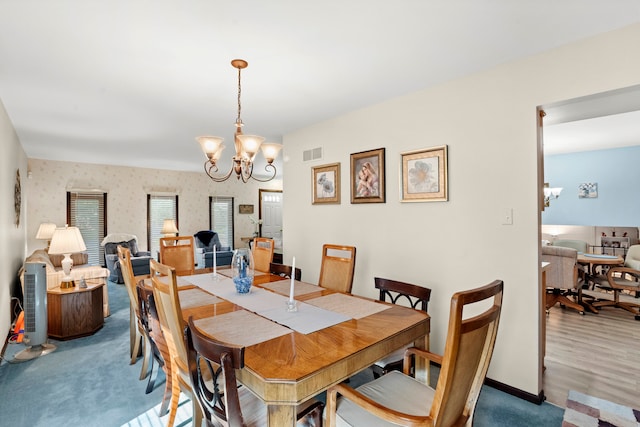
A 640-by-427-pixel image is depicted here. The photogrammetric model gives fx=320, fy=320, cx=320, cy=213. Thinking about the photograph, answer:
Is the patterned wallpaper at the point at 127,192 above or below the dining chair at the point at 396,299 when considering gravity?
above

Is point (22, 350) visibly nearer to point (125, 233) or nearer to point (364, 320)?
point (364, 320)

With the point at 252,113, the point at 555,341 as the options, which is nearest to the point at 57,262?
the point at 252,113

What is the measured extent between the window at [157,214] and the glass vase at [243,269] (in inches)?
249

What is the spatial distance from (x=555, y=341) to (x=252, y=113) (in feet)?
13.3

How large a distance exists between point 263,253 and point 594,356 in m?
3.29

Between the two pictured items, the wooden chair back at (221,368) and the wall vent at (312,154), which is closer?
the wooden chair back at (221,368)

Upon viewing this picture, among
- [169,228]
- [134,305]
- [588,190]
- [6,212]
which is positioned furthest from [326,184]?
[588,190]

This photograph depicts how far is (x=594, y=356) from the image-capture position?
296 cm

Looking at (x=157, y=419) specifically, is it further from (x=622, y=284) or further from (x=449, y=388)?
(x=622, y=284)

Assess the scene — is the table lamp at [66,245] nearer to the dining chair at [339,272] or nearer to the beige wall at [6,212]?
the beige wall at [6,212]

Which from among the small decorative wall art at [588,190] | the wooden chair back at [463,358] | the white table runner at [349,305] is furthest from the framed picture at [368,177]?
the small decorative wall art at [588,190]

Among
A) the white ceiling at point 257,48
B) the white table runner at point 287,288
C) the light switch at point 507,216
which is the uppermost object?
the white ceiling at point 257,48

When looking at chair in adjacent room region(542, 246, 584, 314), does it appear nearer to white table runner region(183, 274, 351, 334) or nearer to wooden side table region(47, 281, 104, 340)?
white table runner region(183, 274, 351, 334)

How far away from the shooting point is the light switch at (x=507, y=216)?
239 cm
